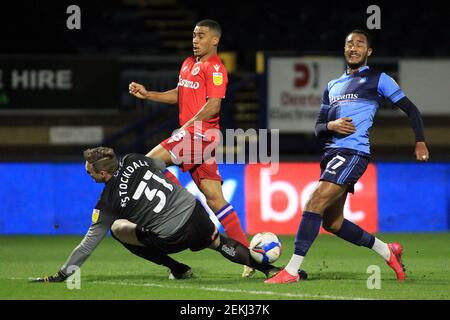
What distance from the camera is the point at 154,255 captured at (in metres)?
8.78

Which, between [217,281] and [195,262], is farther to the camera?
[195,262]

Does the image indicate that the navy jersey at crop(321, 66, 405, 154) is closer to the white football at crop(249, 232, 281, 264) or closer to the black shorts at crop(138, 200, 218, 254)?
the white football at crop(249, 232, 281, 264)

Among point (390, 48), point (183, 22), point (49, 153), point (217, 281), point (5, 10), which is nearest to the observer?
point (217, 281)

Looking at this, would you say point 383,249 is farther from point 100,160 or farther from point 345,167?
point 100,160

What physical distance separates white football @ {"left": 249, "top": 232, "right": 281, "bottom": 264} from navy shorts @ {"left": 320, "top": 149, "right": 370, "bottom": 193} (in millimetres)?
663

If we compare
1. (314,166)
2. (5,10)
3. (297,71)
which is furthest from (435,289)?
(5,10)

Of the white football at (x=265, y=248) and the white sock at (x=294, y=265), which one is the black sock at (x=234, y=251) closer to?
the white football at (x=265, y=248)

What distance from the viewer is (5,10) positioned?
19359 mm

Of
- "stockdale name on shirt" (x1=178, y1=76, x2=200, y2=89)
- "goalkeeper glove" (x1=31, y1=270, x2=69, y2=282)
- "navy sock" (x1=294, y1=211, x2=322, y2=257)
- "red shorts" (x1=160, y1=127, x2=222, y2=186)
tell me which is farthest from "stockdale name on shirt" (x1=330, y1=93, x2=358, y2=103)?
"goalkeeper glove" (x1=31, y1=270, x2=69, y2=282)

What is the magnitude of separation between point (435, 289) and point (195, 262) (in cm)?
308

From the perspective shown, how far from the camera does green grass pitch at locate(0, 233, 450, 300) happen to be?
7.80 metres

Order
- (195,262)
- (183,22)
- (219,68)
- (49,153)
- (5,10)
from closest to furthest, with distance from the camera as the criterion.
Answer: (219,68) < (195,262) < (49,153) < (5,10) < (183,22)

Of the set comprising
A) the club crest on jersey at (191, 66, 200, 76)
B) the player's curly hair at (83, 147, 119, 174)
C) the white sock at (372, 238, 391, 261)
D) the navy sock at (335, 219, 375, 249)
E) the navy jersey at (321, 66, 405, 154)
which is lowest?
the white sock at (372, 238, 391, 261)

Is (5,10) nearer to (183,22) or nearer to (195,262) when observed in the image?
(183,22)
